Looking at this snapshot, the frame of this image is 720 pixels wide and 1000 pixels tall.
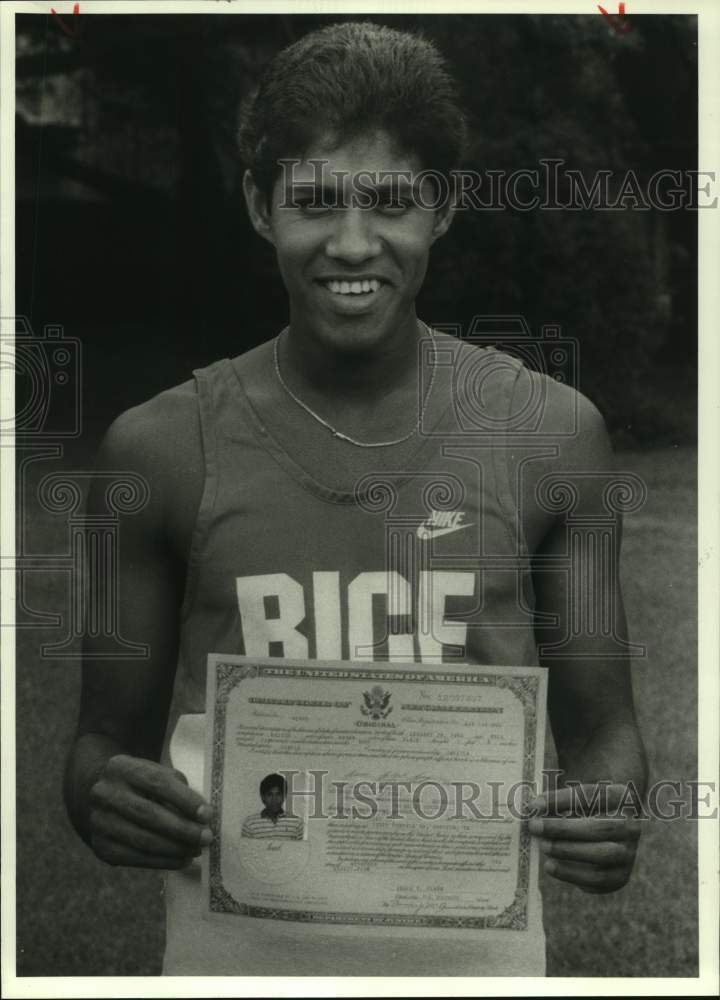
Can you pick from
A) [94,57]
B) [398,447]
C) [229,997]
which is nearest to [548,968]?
[229,997]

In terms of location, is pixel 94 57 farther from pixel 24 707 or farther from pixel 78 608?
pixel 24 707

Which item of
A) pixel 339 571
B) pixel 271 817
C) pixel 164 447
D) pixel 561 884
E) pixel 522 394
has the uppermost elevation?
pixel 522 394

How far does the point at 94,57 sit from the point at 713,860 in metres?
2.03

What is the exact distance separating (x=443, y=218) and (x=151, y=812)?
122 centimetres

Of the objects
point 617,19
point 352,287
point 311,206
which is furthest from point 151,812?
point 617,19

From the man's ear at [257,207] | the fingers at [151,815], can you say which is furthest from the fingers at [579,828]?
the man's ear at [257,207]

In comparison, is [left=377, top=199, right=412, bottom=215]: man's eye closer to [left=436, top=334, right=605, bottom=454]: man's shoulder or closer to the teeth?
the teeth

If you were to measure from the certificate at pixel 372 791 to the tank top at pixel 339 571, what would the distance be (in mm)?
46

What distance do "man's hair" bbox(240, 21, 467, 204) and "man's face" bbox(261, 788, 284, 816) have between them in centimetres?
110

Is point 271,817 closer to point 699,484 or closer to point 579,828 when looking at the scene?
point 579,828

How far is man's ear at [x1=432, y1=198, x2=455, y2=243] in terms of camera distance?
2264 millimetres

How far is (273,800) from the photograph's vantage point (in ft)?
7.16

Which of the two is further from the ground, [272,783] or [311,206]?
[311,206]

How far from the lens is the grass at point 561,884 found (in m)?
2.37
